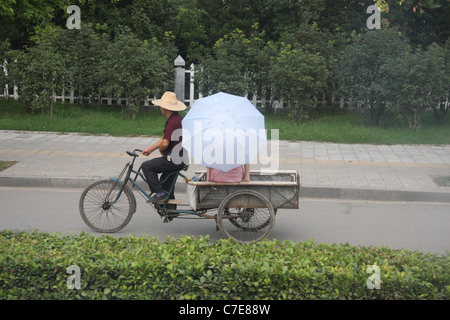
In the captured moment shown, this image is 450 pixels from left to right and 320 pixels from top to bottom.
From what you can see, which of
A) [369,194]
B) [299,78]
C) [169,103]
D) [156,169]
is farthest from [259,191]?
[299,78]

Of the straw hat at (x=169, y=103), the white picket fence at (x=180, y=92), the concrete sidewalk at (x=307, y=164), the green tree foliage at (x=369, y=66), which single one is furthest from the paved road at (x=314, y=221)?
the white picket fence at (x=180, y=92)

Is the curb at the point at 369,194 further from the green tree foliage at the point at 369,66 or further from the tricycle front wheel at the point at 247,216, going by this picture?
the green tree foliage at the point at 369,66

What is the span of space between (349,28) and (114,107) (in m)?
8.16

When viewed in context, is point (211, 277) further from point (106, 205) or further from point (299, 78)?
point (299, 78)

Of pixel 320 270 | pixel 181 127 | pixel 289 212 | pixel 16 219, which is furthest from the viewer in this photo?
pixel 289 212

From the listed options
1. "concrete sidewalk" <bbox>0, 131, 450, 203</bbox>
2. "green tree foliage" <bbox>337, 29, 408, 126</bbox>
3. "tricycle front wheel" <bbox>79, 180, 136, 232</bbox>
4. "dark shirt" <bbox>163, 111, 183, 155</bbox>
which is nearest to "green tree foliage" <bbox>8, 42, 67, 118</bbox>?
"concrete sidewalk" <bbox>0, 131, 450, 203</bbox>

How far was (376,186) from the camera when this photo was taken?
32.9ft

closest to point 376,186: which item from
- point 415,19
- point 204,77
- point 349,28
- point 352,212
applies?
point 352,212

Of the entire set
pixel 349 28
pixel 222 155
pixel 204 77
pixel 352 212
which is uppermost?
pixel 349 28

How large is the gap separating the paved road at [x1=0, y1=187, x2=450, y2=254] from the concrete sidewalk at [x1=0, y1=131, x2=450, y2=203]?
0.30 metres

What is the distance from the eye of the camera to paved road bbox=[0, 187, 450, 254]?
25.1 feet

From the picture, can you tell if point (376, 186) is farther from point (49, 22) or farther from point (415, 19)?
point (49, 22)

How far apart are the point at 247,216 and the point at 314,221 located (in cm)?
154

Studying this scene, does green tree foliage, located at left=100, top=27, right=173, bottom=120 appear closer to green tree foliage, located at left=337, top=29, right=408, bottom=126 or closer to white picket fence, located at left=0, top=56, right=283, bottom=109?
white picket fence, located at left=0, top=56, right=283, bottom=109
